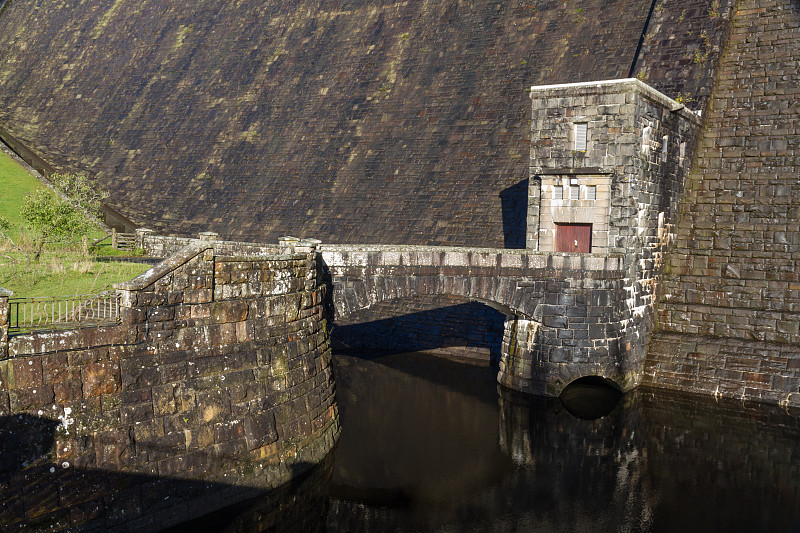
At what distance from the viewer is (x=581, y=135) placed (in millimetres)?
22859

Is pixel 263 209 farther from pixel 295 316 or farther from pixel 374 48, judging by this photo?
pixel 295 316

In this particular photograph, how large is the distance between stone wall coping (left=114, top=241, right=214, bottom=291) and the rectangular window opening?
12583mm

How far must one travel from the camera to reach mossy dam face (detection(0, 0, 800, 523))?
15352 mm

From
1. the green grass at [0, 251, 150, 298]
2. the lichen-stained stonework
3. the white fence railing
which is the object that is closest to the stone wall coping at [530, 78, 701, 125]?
the lichen-stained stonework

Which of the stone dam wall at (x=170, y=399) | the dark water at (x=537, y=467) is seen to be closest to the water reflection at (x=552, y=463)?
the dark water at (x=537, y=467)

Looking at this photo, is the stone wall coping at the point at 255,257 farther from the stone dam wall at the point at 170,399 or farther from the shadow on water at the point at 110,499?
the shadow on water at the point at 110,499

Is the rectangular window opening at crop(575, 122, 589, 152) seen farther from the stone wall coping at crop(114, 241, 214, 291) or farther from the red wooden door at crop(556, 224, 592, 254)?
the stone wall coping at crop(114, 241, 214, 291)

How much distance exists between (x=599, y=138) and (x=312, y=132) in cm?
1882

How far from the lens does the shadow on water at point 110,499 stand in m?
11.9

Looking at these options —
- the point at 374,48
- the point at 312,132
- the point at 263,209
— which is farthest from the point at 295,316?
the point at 374,48

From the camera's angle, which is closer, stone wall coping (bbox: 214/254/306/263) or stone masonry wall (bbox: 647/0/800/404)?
stone wall coping (bbox: 214/254/306/263)

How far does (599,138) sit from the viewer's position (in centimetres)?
2252

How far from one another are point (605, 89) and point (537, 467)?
1110 cm

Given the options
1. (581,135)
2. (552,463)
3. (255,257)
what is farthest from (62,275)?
(581,135)
